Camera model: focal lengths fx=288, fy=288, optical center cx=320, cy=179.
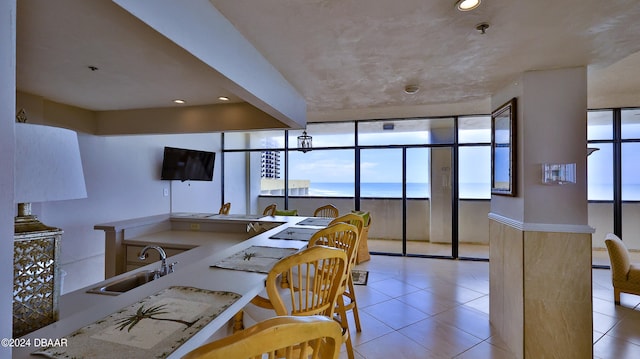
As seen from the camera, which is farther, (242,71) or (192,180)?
(192,180)

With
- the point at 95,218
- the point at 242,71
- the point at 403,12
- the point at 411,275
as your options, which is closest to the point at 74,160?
the point at 242,71

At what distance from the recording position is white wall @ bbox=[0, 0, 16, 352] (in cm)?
64

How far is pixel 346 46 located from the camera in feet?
6.43

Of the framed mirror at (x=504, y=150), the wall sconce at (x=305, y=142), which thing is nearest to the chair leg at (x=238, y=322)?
the framed mirror at (x=504, y=150)

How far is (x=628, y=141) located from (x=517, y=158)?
3.92 metres

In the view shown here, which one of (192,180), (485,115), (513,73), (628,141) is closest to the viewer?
(513,73)

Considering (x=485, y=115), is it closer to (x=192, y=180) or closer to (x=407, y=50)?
(x=407, y=50)

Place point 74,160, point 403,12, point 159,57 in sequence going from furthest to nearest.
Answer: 1. point 159,57
2. point 403,12
3. point 74,160

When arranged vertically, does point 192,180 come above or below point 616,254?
above

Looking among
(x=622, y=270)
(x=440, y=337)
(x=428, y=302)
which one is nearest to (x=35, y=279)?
(x=440, y=337)

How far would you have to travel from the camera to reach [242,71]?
1823mm

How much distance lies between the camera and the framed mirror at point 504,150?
2.49 m

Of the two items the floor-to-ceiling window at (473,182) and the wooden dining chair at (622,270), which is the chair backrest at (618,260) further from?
the floor-to-ceiling window at (473,182)

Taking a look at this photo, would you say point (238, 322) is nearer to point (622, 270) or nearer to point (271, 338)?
point (271, 338)
